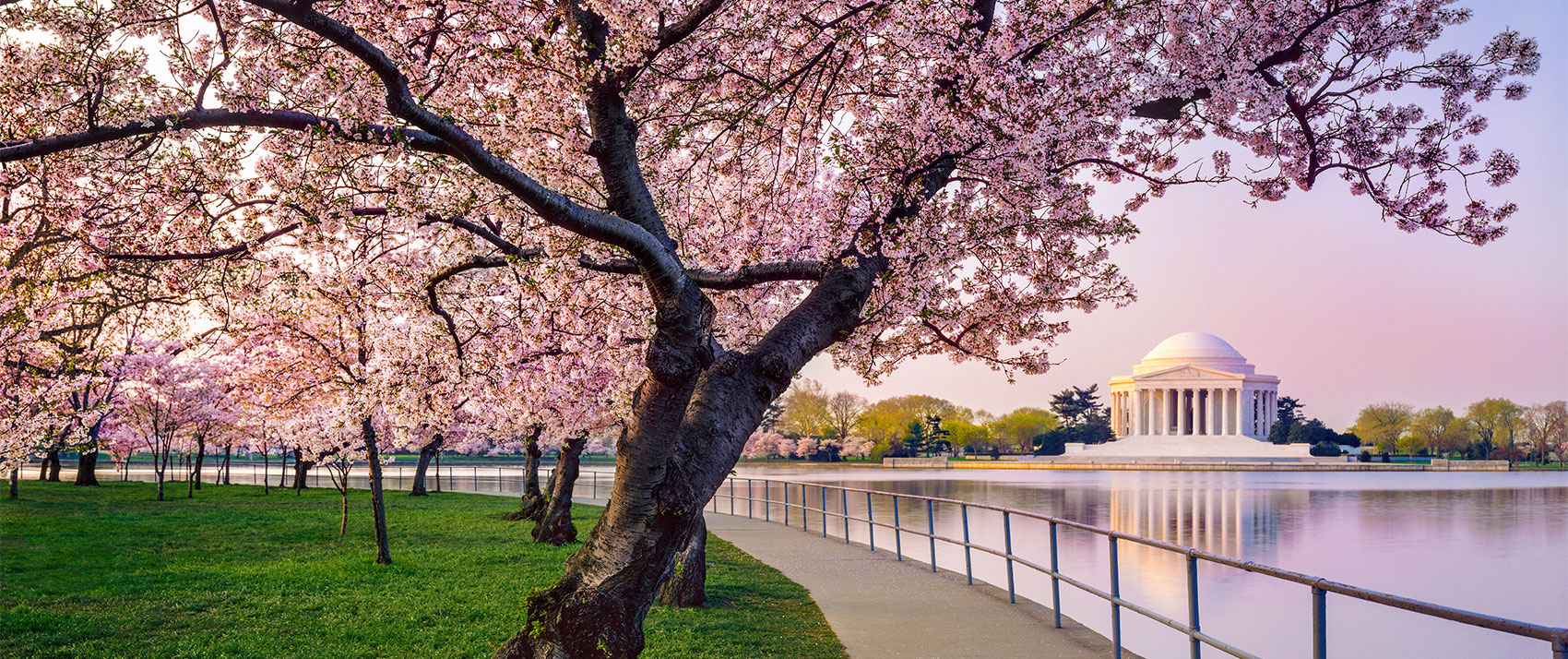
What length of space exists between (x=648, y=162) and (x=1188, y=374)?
374ft

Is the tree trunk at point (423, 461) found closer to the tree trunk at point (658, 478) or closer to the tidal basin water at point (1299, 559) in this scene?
the tidal basin water at point (1299, 559)

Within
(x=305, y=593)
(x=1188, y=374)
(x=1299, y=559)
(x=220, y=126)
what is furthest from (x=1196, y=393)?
(x=220, y=126)

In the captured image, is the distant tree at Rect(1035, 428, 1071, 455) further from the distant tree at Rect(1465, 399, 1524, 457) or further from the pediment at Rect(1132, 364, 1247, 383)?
the distant tree at Rect(1465, 399, 1524, 457)

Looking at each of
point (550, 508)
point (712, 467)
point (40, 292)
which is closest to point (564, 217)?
point (712, 467)

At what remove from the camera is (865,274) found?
6609 millimetres

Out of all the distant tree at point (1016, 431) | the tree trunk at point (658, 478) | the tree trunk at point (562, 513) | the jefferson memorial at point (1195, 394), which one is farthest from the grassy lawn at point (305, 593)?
the jefferson memorial at point (1195, 394)

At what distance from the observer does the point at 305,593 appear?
11.6 meters

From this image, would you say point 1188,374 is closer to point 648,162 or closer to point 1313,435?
point 1313,435

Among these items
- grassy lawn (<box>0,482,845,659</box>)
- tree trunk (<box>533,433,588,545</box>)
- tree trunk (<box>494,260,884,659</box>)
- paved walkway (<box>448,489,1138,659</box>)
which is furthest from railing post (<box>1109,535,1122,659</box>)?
tree trunk (<box>533,433,588,545</box>)

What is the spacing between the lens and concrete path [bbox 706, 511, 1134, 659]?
8203 millimetres

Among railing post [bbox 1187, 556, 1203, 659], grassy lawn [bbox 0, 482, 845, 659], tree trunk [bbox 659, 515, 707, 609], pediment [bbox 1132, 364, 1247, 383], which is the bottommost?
grassy lawn [bbox 0, 482, 845, 659]

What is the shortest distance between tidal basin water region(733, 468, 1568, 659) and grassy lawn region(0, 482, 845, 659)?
240 cm

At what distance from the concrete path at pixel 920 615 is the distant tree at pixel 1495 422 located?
301 ft

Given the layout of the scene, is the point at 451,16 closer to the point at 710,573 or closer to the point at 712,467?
the point at 712,467
